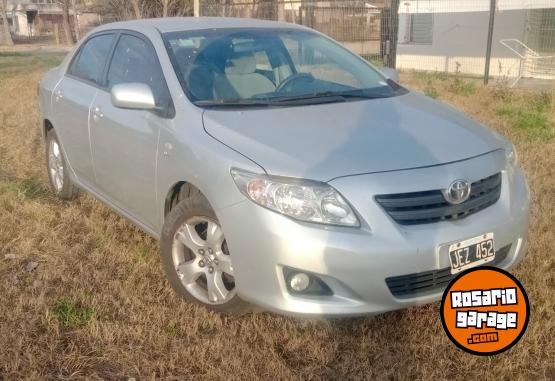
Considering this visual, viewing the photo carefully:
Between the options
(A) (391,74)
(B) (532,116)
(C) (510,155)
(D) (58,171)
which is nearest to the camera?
(C) (510,155)

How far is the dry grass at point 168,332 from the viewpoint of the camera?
280 cm

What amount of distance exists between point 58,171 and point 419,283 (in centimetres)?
363

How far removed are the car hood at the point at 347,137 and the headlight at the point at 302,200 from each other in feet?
0.14

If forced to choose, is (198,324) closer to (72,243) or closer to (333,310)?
(333,310)

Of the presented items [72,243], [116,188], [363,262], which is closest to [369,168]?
[363,262]

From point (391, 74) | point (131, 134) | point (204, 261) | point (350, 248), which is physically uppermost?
point (391, 74)

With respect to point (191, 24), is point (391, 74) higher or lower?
lower

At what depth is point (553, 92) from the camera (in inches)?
356

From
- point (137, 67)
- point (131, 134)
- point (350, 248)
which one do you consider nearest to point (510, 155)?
point (350, 248)

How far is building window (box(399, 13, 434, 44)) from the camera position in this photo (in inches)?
625

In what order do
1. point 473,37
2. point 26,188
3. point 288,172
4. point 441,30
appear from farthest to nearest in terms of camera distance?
point 441,30 → point 473,37 → point 26,188 → point 288,172

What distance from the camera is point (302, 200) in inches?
105

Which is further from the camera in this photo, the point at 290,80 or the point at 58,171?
the point at 58,171

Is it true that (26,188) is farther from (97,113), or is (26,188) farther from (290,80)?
(290,80)
